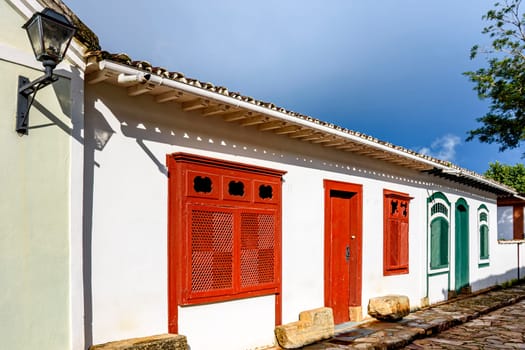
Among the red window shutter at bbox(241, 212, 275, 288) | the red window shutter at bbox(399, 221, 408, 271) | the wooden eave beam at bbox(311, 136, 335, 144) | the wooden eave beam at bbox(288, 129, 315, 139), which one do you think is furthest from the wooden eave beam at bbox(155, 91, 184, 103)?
the red window shutter at bbox(399, 221, 408, 271)

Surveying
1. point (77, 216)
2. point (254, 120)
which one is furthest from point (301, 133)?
point (77, 216)

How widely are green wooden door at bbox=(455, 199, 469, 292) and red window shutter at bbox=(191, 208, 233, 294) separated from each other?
28.0 ft

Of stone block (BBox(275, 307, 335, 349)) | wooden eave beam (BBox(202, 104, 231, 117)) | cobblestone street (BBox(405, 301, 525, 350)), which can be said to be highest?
wooden eave beam (BBox(202, 104, 231, 117))

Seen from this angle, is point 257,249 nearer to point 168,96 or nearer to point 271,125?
point 271,125

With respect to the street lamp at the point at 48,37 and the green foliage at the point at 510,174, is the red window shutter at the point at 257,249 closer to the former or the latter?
the street lamp at the point at 48,37

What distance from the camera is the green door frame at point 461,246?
1276cm

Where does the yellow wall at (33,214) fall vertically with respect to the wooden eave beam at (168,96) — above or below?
below

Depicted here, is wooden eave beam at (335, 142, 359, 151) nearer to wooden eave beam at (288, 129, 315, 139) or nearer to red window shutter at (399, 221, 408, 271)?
wooden eave beam at (288, 129, 315, 139)

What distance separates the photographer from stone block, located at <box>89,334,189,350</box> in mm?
4578

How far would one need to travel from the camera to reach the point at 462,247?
13.2 meters

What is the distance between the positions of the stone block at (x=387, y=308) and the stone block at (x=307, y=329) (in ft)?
5.56

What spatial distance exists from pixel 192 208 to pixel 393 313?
4851 millimetres

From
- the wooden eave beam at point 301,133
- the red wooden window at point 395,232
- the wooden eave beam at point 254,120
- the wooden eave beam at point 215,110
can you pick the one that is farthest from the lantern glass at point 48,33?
the red wooden window at point 395,232

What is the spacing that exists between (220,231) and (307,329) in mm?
2096
